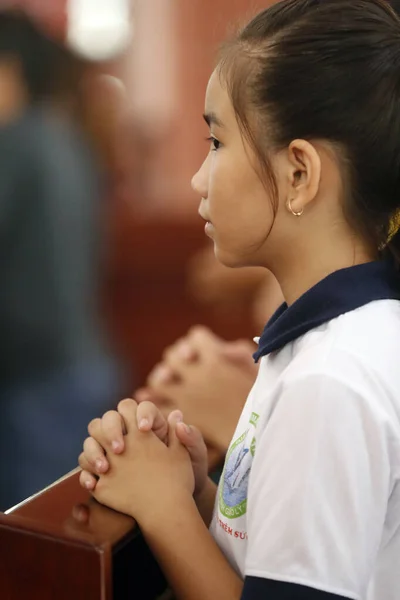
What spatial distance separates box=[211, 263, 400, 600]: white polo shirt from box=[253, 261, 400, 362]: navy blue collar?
17 mm

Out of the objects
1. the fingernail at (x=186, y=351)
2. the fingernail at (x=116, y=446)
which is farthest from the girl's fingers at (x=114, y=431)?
the fingernail at (x=186, y=351)

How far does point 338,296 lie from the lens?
2.58 feet

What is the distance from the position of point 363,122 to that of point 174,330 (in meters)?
2.89

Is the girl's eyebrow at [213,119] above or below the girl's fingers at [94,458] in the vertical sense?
above

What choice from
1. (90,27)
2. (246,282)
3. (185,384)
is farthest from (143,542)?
(90,27)

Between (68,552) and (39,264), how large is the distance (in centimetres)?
144

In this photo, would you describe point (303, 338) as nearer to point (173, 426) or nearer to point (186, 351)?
point (173, 426)

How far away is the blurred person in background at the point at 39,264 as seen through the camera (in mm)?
2099

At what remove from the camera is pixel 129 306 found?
3.68m

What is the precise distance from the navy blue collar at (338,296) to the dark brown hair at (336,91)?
0.16 feet

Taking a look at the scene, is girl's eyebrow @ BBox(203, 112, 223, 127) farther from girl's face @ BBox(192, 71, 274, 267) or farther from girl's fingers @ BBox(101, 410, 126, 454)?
A: girl's fingers @ BBox(101, 410, 126, 454)

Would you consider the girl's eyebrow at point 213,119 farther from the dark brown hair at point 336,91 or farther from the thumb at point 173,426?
the thumb at point 173,426

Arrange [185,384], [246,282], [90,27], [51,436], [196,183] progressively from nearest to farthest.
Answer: [196,183] < [185,384] < [51,436] < [246,282] < [90,27]

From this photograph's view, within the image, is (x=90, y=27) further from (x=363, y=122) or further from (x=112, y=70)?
(x=363, y=122)
